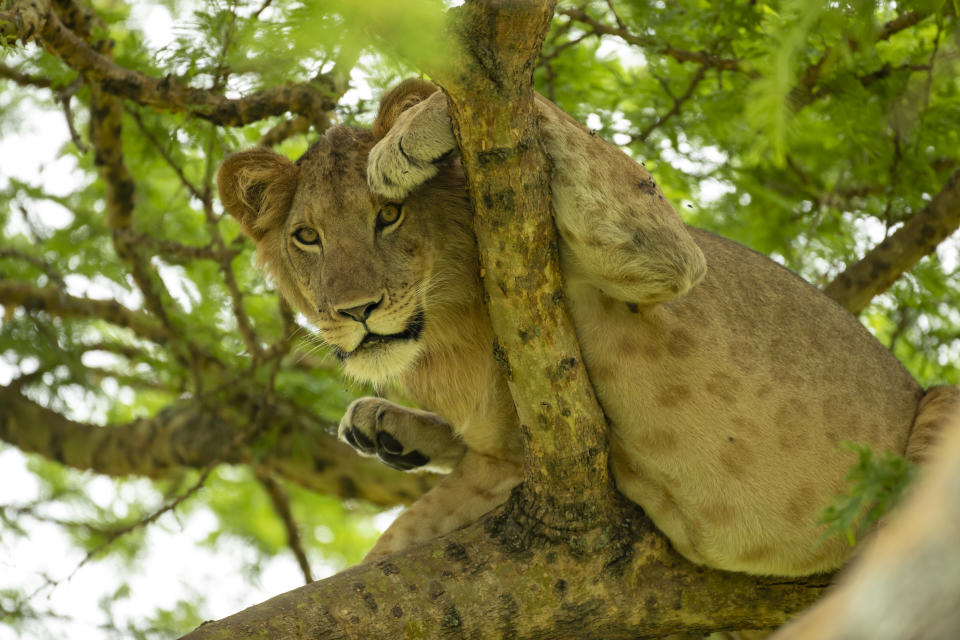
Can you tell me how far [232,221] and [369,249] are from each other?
342 centimetres

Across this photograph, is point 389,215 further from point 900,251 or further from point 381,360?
point 900,251

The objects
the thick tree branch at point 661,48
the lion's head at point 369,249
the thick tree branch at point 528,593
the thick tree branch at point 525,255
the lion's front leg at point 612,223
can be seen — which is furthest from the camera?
the thick tree branch at point 661,48

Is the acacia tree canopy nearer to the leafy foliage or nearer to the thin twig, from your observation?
the thin twig

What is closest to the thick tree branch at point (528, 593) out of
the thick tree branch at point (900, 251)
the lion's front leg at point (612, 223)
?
the lion's front leg at point (612, 223)

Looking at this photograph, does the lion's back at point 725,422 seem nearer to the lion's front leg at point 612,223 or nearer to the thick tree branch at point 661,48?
the lion's front leg at point 612,223

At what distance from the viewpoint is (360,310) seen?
4.07 meters

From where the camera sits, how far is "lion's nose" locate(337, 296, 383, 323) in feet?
13.3

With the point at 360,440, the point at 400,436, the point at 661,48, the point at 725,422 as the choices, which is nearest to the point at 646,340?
the point at 725,422

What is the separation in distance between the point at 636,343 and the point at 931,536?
2860mm

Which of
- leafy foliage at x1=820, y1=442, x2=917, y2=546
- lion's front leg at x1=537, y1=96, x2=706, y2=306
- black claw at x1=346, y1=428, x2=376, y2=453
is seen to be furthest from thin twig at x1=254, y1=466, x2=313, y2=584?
leafy foliage at x1=820, y1=442, x2=917, y2=546

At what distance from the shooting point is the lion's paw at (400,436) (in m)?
5.06

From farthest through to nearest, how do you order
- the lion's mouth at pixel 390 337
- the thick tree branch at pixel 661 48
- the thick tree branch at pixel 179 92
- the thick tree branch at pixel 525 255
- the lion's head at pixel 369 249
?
the thick tree branch at pixel 661 48 < the thick tree branch at pixel 179 92 < the lion's mouth at pixel 390 337 < the lion's head at pixel 369 249 < the thick tree branch at pixel 525 255

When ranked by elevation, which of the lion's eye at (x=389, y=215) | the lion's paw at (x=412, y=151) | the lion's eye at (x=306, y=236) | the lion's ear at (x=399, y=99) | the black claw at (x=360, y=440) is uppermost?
the lion's ear at (x=399, y=99)

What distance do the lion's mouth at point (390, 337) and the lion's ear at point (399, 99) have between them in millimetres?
795
